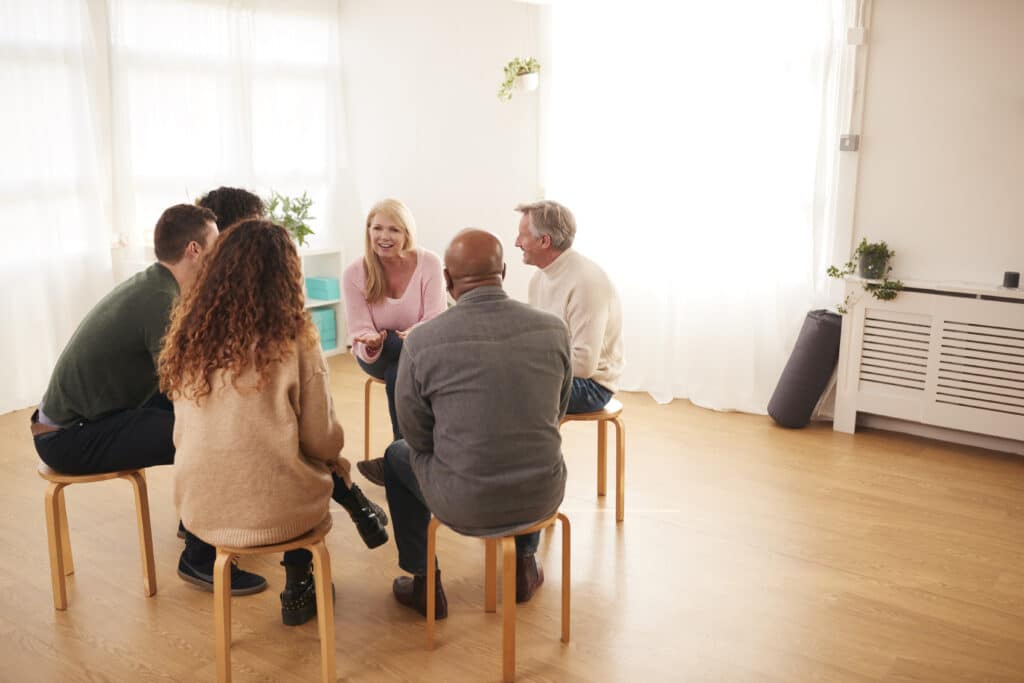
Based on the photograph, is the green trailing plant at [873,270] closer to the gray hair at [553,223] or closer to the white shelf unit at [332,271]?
the gray hair at [553,223]

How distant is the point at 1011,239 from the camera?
13.7ft

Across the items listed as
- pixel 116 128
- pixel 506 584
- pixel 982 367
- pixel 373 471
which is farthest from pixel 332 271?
pixel 506 584

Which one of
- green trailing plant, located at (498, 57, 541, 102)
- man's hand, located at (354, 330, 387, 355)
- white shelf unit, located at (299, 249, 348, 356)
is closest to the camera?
man's hand, located at (354, 330, 387, 355)

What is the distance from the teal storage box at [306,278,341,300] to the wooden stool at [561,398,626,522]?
2.96 metres

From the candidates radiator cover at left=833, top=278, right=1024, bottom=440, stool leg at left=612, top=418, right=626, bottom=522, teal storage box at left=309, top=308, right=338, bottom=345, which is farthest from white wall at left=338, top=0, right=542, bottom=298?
stool leg at left=612, top=418, right=626, bottom=522

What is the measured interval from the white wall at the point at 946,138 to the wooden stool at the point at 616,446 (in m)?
1.93

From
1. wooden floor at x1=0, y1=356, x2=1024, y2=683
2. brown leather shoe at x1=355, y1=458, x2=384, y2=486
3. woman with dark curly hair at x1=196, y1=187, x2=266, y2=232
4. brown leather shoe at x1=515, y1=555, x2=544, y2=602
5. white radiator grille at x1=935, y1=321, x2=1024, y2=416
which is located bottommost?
wooden floor at x1=0, y1=356, x2=1024, y2=683

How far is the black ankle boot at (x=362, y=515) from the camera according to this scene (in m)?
2.74

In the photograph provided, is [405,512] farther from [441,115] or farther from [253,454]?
[441,115]

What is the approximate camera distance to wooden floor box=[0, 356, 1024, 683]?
255 centimetres

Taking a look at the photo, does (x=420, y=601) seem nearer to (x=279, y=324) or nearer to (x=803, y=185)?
(x=279, y=324)

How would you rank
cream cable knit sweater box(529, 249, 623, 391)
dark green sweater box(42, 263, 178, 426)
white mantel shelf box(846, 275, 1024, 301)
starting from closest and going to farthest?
dark green sweater box(42, 263, 178, 426) → cream cable knit sweater box(529, 249, 623, 391) → white mantel shelf box(846, 275, 1024, 301)

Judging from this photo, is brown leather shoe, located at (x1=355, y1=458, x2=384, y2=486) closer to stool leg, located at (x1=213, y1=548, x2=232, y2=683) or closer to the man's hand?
the man's hand

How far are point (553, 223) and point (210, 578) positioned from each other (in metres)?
1.69
